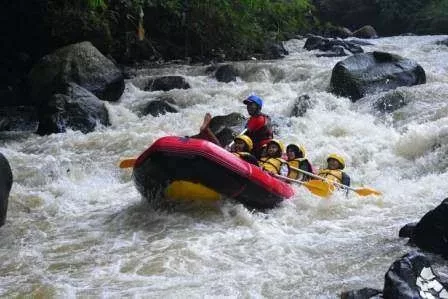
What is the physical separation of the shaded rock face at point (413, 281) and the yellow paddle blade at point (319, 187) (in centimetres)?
260

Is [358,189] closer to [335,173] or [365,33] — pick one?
[335,173]

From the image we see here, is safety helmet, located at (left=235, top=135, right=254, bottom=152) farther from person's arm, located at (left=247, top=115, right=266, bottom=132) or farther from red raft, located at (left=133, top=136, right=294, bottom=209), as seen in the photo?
red raft, located at (left=133, top=136, right=294, bottom=209)

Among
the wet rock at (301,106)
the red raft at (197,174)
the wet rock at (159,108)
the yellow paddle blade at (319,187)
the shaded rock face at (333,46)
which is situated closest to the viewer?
the red raft at (197,174)

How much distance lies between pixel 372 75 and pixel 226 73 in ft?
11.4

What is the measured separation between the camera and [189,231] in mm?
5453

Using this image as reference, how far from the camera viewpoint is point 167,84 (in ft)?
41.3

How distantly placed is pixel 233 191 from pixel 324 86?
655 centimetres

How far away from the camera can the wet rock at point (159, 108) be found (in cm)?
1078

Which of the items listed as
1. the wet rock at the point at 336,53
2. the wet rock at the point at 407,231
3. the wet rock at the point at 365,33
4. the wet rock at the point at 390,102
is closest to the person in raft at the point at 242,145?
the wet rock at the point at 407,231

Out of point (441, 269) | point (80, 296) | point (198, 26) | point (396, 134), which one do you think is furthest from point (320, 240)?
point (198, 26)

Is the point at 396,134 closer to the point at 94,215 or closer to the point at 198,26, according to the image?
the point at 94,215

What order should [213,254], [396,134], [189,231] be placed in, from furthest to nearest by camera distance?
[396,134], [189,231], [213,254]

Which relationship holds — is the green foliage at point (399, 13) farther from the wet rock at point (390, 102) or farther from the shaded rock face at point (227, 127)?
the shaded rock face at point (227, 127)

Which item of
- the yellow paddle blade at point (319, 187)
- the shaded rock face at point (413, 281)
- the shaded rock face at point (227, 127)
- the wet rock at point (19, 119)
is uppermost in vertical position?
the shaded rock face at point (413, 281)
